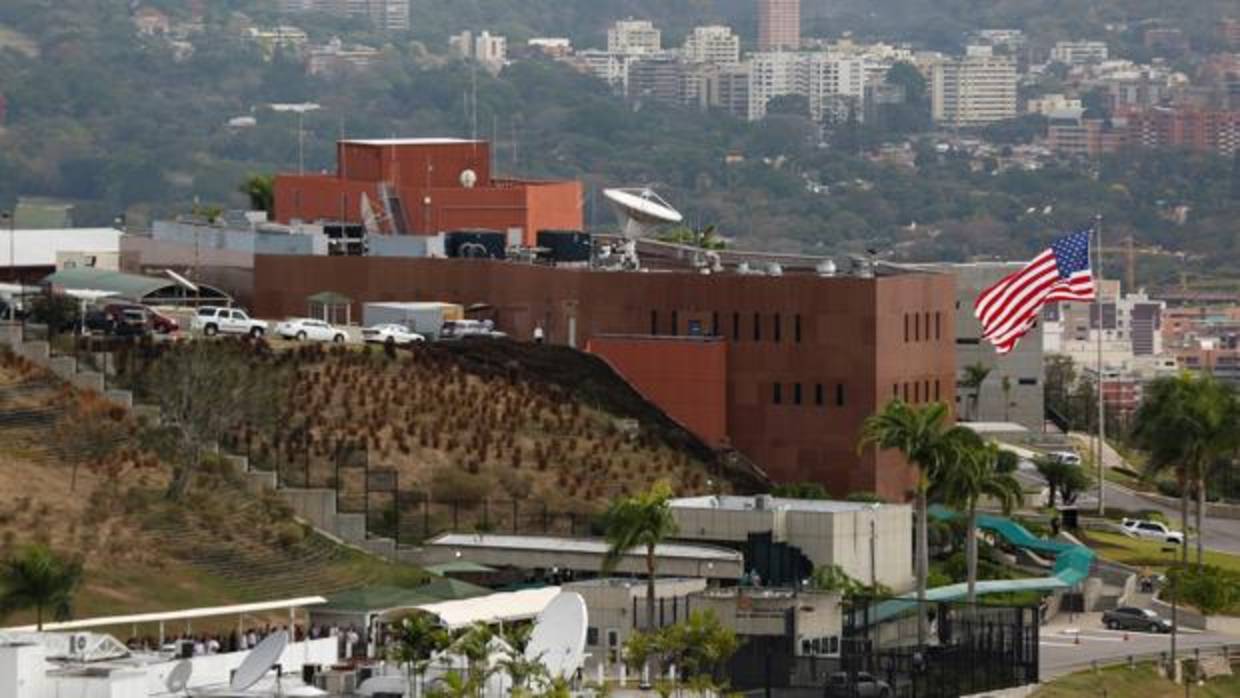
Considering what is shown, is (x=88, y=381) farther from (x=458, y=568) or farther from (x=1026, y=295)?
(x=1026, y=295)

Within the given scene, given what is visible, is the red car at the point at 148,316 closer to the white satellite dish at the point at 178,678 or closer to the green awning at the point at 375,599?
the green awning at the point at 375,599

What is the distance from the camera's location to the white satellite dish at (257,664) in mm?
62281

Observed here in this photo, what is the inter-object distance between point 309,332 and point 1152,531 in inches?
875

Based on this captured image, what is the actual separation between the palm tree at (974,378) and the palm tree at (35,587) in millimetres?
69243

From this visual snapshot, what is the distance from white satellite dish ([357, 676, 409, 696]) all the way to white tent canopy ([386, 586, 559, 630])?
31.5ft

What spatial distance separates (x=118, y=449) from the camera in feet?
300

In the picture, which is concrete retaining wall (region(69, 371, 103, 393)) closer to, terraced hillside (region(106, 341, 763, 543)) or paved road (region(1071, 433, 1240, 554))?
terraced hillside (region(106, 341, 763, 543))

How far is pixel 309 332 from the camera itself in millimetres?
109250

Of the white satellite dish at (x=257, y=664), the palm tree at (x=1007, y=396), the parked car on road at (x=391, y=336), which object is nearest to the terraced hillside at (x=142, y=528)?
the parked car on road at (x=391, y=336)

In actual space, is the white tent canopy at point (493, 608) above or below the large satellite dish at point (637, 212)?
below

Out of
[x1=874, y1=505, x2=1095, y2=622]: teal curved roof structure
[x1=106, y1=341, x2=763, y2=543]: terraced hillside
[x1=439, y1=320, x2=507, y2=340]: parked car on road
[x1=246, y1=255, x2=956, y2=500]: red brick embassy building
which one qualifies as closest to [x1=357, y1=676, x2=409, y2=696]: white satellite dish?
[x1=874, y1=505, x2=1095, y2=622]: teal curved roof structure

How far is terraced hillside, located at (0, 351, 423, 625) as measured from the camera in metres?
83.1

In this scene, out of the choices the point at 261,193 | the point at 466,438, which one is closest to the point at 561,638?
the point at 466,438

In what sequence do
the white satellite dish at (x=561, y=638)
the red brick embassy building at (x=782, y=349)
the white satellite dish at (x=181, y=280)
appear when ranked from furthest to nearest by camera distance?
the white satellite dish at (x=181, y=280) → the red brick embassy building at (x=782, y=349) → the white satellite dish at (x=561, y=638)
